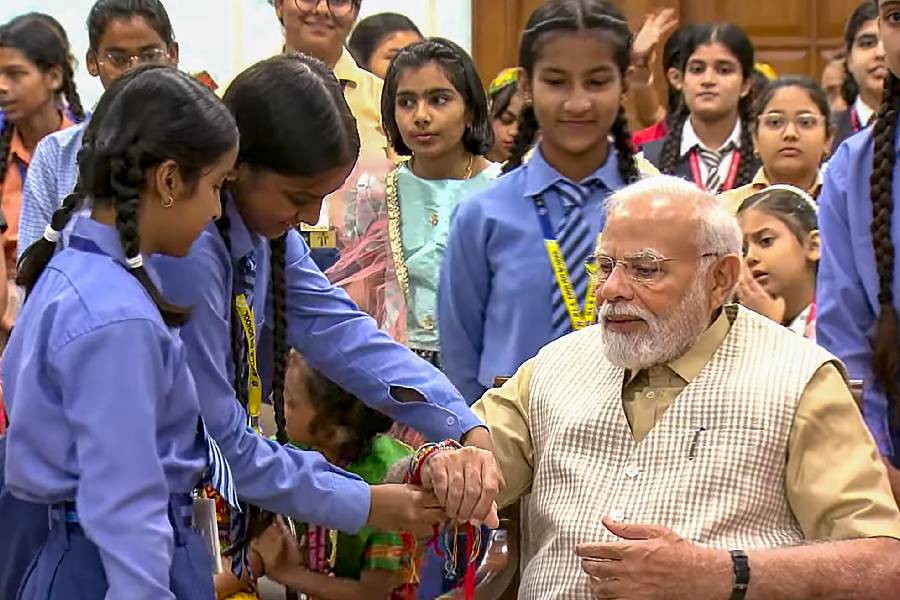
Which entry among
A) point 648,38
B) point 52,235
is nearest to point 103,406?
point 52,235

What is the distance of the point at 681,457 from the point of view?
2.58m

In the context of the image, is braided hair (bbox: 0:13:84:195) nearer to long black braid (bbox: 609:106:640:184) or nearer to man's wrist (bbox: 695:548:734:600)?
long black braid (bbox: 609:106:640:184)

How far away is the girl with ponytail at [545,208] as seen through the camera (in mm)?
3195

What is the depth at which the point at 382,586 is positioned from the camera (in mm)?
3459

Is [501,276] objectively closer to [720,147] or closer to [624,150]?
[624,150]

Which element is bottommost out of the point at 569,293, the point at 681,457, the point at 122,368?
the point at 681,457

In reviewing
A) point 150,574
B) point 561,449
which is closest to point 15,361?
point 150,574

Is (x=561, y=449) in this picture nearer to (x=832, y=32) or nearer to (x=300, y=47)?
(x=300, y=47)

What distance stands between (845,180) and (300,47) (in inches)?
85.8

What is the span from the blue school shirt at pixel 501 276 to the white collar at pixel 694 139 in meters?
1.78

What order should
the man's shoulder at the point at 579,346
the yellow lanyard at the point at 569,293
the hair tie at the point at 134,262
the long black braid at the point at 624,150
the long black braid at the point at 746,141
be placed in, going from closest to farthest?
the hair tie at the point at 134,262 → the man's shoulder at the point at 579,346 → the yellow lanyard at the point at 569,293 → the long black braid at the point at 624,150 → the long black braid at the point at 746,141

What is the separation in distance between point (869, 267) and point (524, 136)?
40.6 inches

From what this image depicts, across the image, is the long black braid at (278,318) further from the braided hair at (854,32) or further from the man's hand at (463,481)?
the braided hair at (854,32)

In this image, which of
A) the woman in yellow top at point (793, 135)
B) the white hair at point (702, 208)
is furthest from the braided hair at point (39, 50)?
the white hair at point (702, 208)
